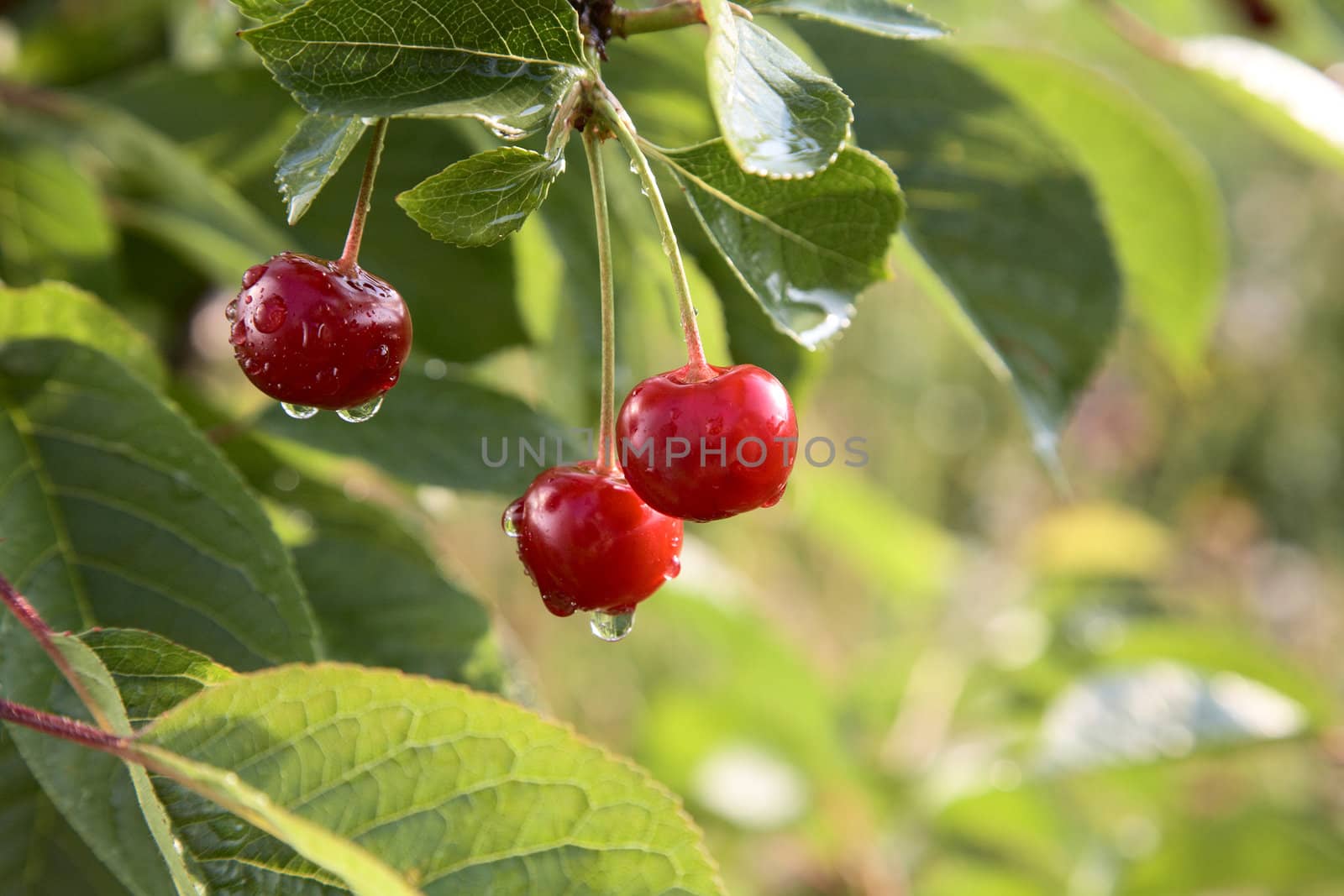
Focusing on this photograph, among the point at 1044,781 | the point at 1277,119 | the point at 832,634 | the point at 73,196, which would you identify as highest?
the point at 1277,119

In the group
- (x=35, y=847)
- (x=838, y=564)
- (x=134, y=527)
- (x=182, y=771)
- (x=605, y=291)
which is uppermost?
(x=605, y=291)

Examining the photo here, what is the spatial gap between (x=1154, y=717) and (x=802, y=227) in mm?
1162

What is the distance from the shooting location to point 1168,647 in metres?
1.54

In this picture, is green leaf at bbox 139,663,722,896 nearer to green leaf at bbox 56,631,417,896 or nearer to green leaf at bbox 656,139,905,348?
green leaf at bbox 56,631,417,896

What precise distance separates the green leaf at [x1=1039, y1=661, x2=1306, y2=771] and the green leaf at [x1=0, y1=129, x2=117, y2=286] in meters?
1.15

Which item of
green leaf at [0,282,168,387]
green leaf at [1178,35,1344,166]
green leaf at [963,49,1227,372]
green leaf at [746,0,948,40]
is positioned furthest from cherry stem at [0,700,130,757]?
green leaf at [1178,35,1344,166]

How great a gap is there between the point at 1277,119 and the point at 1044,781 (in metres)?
0.82

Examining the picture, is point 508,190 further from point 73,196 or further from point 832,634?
point 832,634

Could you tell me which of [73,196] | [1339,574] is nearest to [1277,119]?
[73,196]

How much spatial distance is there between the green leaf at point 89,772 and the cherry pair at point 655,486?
169 mm

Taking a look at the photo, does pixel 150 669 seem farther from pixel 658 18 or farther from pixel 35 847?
pixel 658 18

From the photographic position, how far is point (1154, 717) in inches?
54.9

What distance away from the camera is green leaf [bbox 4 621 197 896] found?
16.6 inches

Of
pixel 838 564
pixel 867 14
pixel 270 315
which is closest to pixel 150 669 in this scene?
pixel 270 315
